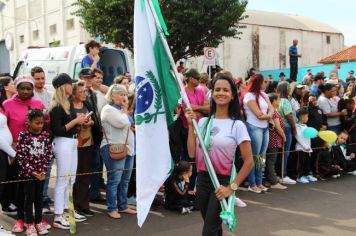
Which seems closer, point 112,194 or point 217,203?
point 217,203

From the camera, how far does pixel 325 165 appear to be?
9617 mm

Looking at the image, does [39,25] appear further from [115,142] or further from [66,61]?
[115,142]

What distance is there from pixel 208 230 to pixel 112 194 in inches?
114

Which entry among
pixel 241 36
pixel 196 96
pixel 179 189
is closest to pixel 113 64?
pixel 196 96

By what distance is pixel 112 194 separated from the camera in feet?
21.7

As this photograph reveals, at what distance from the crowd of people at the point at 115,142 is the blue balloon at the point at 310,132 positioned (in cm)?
11

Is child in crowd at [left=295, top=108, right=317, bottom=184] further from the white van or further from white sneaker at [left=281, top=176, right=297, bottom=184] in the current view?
the white van

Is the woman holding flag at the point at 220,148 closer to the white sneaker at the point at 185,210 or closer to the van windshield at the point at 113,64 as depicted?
the white sneaker at the point at 185,210

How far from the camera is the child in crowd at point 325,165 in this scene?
961 centimetres

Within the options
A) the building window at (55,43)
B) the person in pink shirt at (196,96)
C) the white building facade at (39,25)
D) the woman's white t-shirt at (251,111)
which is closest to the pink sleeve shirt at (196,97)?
the person in pink shirt at (196,96)

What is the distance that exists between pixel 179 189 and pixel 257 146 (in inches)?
72.9

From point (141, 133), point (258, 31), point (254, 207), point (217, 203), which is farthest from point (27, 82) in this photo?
point (258, 31)

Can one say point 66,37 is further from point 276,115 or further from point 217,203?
point 217,203

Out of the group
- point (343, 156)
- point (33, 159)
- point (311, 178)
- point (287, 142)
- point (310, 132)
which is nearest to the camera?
point (33, 159)
